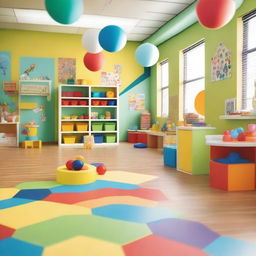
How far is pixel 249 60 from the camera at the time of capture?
5633mm

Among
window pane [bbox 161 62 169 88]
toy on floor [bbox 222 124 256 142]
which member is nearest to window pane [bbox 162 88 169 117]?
window pane [bbox 161 62 169 88]

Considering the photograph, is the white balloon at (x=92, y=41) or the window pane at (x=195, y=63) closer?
the white balloon at (x=92, y=41)

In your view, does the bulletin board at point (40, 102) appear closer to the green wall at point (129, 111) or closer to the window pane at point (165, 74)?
the green wall at point (129, 111)

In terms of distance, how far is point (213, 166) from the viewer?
4.07 metres

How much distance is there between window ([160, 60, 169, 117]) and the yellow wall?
1.26m

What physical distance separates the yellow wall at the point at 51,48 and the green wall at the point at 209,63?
201 cm

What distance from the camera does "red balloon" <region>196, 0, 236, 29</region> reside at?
12.2ft

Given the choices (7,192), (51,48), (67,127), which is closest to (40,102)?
(67,127)

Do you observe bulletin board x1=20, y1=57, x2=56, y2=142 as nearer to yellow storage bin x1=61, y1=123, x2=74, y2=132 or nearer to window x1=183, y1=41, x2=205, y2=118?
yellow storage bin x1=61, y1=123, x2=74, y2=132

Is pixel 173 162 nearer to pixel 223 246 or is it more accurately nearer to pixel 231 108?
pixel 231 108

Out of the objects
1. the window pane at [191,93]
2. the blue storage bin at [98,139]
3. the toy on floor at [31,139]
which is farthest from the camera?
the blue storage bin at [98,139]

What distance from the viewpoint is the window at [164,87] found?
32.1 feet

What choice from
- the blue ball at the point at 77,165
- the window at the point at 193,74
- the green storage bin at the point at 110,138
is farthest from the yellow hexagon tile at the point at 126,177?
the green storage bin at the point at 110,138

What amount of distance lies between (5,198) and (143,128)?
24.6 feet
